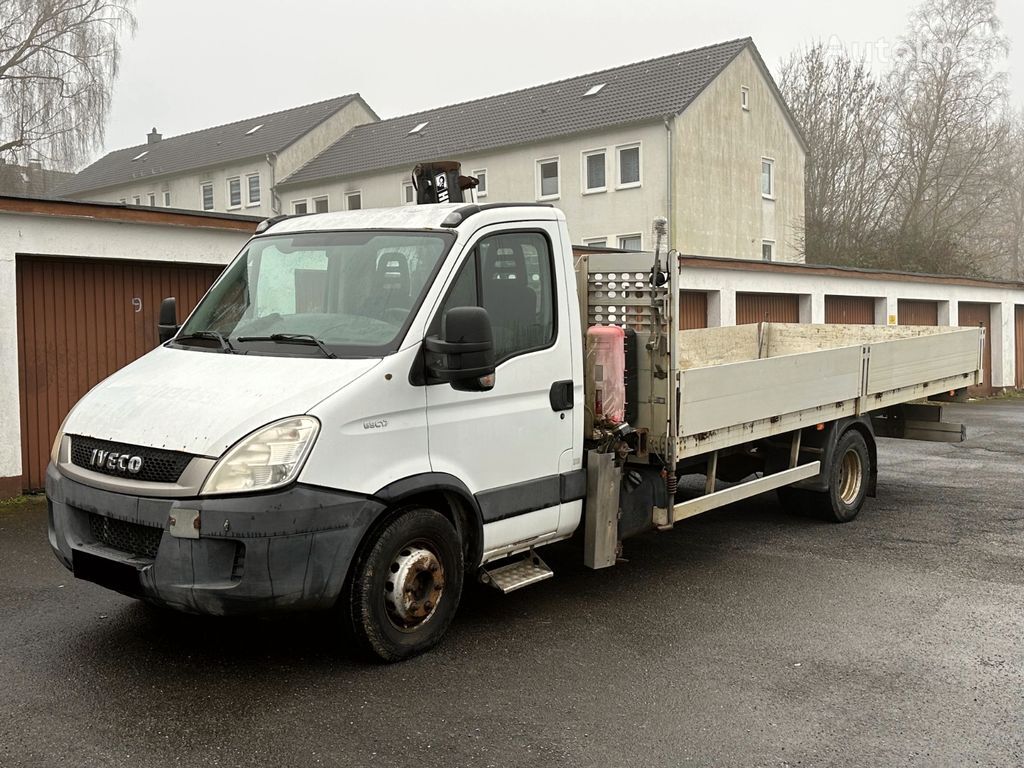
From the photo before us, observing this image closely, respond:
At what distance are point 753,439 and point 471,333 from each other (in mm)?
3208

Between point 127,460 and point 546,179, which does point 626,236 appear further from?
point 127,460

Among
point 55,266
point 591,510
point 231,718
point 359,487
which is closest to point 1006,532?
point 591,510

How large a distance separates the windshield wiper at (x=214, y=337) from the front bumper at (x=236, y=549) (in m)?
1.00

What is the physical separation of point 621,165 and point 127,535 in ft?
93.9

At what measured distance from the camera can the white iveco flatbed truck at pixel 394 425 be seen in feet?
15.3

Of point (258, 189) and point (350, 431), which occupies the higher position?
point (258, 189)

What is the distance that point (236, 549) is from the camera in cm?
462

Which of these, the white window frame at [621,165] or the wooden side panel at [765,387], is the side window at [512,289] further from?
the white window frame at [621,165]

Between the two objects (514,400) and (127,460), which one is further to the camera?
(514,400)

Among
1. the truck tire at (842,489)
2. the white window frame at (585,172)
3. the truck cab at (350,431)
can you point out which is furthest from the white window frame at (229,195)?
the truck cab at (350,431)

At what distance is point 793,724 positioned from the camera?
4.52m

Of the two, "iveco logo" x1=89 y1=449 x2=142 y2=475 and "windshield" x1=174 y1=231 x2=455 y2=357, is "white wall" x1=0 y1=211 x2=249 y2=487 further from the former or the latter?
"iveco logo" x1=89 y1=449 x2=142 y2=475

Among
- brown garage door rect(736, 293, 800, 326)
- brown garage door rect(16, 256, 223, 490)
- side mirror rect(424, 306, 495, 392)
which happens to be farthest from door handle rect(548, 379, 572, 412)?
brown garage door rect(736, 293, 800, 326)

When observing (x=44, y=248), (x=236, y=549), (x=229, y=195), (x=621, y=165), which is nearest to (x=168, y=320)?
(x=236, y=549)
